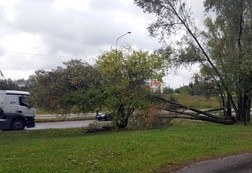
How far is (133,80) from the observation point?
862 inches

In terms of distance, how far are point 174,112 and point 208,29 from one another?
7388mm

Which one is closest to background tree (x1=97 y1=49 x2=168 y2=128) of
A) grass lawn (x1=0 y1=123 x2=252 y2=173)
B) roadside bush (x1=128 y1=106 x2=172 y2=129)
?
roadside bush (x1=128 y1=106 x2=172 y2=129)

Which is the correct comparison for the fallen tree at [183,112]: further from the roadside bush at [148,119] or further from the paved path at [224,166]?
the paved path at [224,166]

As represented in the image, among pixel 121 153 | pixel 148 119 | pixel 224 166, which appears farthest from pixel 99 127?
pixel 224 166

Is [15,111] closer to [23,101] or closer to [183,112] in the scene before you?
[23,101]

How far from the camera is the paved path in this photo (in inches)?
445

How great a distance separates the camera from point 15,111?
25.9 metres

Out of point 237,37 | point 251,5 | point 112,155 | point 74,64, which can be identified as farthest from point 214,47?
point 112,155

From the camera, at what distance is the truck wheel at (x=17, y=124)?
2542 cm

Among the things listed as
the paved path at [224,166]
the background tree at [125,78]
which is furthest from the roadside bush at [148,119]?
the paved path at [224,166]

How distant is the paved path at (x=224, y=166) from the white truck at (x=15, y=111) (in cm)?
1499

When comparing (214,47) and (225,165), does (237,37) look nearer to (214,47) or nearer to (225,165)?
(214,47)

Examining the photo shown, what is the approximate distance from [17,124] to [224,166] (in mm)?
16285

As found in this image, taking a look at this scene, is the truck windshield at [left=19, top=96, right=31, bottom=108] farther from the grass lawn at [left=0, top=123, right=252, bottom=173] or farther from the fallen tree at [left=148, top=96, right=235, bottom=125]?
the grass lawn at [left=0, top=123, right=252, bottom=173]
